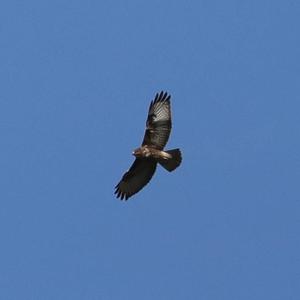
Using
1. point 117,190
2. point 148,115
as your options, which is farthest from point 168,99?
point 117,190

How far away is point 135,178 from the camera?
3253 centimetres

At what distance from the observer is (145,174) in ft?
106

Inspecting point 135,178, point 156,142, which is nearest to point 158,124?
point 156,142

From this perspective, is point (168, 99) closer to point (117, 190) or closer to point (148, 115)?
point (148, 115)

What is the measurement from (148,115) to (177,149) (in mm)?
1287

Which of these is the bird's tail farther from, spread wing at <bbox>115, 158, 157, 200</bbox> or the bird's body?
spread wing at <bbox>115, 158, 157, 200</bbox>

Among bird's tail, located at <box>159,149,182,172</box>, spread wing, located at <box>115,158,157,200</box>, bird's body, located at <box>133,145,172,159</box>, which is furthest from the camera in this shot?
spread wing, located at <box>115,158,157,200</box>

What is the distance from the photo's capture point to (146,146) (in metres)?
31.7

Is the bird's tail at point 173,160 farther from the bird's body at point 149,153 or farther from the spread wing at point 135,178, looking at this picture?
the spread wing at point 135,178

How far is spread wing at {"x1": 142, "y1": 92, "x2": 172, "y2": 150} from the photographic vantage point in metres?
31.7

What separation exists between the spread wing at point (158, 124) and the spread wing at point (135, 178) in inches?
22.4

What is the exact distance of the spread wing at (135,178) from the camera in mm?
32125

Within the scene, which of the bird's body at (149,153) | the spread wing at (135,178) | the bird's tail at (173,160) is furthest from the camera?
the spread wing at (135,178)

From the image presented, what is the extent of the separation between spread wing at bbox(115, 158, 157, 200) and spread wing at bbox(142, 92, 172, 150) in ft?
1.86
